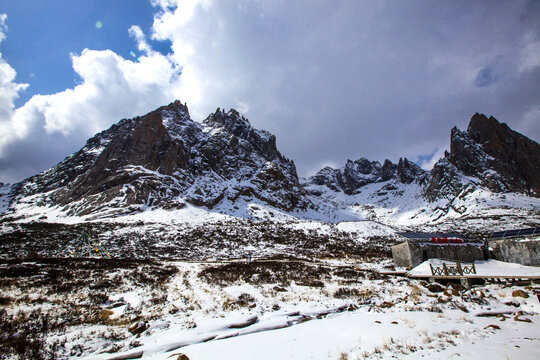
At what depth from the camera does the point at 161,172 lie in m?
99.9

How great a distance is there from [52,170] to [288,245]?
148m

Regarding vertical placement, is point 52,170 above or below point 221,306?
above

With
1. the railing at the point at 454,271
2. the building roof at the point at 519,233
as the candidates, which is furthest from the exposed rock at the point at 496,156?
the railing at the point at 454,271

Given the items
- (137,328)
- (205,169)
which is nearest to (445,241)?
(137,328)

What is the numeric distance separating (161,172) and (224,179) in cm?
2933

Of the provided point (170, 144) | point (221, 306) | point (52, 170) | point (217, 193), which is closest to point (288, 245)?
point (221, 306)

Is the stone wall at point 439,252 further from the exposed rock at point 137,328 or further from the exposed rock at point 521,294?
the exposed rock at point 137,328

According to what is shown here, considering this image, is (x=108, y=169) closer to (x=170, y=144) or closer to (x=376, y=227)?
(x=170, y=144)

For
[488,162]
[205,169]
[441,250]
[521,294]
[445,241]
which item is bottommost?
[521,294]

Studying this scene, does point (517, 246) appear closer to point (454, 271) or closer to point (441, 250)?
point (441, 250)

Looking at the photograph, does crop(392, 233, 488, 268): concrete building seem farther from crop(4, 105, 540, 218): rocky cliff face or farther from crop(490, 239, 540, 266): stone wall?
crop(4, 105, 540, 218): rocky cliff face

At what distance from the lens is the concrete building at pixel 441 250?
82.7ft

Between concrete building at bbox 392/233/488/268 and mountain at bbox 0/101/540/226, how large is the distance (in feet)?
205

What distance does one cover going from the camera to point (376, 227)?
67.0 metres
